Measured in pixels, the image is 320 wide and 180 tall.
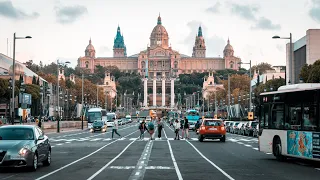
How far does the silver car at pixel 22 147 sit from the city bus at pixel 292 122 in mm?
8940

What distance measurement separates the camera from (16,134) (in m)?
20.9

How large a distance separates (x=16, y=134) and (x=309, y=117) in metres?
9.98

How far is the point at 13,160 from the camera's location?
19.2 meters

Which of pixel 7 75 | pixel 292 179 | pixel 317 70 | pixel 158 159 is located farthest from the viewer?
pixel 7 75

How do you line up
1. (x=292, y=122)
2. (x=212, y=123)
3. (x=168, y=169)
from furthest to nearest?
(x=212, y=123) < (x=292, y=122) < (x=168, y=169)

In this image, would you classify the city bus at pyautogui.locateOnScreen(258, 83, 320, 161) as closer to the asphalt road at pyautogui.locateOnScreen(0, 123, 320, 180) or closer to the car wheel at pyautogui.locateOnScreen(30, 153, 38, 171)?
the asphalt road at pyautogui.locateOnScreen(0, 123, 320, 180)

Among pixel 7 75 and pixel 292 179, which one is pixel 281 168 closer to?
pixel 292 179

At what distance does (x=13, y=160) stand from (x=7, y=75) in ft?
311

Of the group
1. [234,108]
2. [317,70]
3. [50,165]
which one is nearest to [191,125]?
[317,70]

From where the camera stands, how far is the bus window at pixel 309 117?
2211 centimetres

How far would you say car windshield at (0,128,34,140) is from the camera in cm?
2072

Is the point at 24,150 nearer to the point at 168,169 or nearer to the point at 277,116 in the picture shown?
the point at 168,169

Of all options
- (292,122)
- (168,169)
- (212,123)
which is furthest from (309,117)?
(212,123)

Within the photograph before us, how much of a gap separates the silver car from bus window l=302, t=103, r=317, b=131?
9.04 meters
